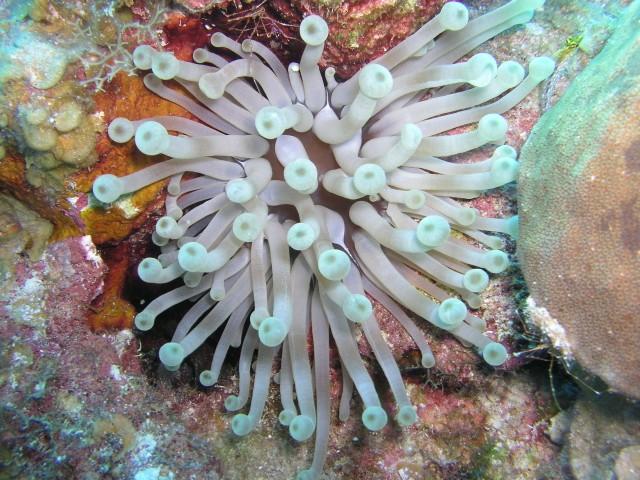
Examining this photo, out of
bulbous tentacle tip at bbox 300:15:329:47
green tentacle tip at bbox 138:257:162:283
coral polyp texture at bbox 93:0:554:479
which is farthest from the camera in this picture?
green tentacle tip at bbox 138:257:162:283

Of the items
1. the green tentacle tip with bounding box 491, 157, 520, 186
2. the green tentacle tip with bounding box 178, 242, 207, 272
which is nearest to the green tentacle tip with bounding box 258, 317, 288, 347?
the green tentacle tip with bounding box 178, 242, 207, 272

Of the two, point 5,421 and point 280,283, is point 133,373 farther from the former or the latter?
point 280,283

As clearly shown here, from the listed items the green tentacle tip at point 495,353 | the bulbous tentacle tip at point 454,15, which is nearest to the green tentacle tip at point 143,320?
the green tentacle tip at point 495,353

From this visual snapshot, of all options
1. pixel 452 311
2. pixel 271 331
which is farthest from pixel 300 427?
pixel 452 311

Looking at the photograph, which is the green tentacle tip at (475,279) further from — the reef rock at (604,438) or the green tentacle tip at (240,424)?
the green tentacle tip at (240,424)

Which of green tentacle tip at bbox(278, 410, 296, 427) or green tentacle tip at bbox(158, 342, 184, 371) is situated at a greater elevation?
green tentacle tip at bbox(158, 342, 184, 371)

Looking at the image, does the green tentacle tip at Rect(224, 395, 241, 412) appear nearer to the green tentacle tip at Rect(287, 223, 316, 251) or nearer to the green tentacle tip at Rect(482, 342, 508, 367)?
the green tentacle tip at Rect(287, 223, 316, 251)

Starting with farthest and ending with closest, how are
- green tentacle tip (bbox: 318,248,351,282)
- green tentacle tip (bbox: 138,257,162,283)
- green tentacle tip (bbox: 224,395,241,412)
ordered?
green tentacle tip (bbox: 224,395,241,412) < green tentacle tip (bbox: 138,257,162,283) < green tentacle tip (bbox: 318,248,351,282)

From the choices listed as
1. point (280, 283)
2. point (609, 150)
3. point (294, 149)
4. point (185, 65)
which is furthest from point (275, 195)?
point (609, 150)

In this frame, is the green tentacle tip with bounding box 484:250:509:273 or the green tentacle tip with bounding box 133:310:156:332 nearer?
the green tentacle tip with bounding box 484:250:509:273
